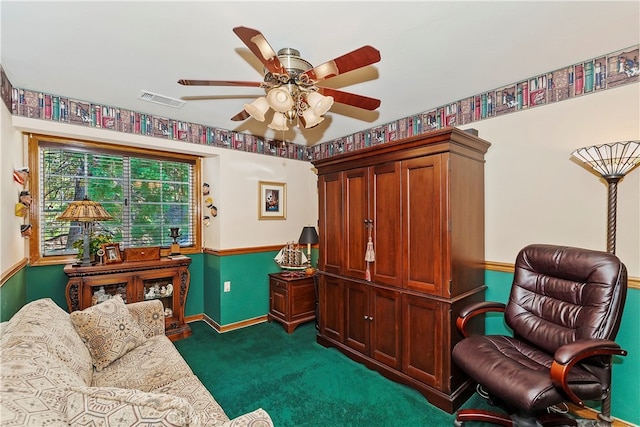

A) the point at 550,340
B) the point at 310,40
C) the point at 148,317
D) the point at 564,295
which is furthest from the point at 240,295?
the point at 564,295

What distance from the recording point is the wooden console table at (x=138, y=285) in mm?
2701

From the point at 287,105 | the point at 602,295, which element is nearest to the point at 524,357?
the point at 602,295

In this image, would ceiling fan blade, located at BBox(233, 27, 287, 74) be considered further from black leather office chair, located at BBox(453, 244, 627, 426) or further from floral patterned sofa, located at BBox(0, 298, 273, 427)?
black leather office chair, located at BBox(453, 244, 627, 426)

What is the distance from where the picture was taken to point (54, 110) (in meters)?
2.56

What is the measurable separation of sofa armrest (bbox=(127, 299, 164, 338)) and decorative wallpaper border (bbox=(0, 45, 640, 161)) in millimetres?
1721

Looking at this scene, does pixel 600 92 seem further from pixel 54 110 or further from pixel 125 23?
pixel 54 110

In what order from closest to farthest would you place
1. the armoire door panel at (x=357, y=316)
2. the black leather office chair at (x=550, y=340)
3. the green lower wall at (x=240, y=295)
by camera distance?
the black leather office chair at (x=550, y=340) < the green lower wall at (x=240, y=295) < the armoire door panel at (x=357, y=316)

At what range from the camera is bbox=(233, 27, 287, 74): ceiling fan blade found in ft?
4.03

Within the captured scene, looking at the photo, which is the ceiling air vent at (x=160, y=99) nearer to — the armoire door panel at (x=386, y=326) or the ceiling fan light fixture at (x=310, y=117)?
the ceiling fan light fixture at (x=310, y=117)

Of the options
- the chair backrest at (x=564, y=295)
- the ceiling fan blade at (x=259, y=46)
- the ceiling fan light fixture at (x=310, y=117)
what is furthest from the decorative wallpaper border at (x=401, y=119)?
the chair backrest at (x=564, y=295)

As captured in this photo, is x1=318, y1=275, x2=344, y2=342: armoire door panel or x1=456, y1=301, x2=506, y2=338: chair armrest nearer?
x1=456, y1=301, x2=506, y2=338: chair armrest

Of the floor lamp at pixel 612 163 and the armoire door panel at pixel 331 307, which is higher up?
the floor lamp at pixel 612 163

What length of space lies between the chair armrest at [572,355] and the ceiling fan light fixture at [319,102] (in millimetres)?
1807

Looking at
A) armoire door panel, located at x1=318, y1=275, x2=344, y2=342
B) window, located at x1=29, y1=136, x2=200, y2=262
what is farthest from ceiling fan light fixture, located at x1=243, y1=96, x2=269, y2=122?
window, located at x1=29, y1=136, x2=200, y2=262
